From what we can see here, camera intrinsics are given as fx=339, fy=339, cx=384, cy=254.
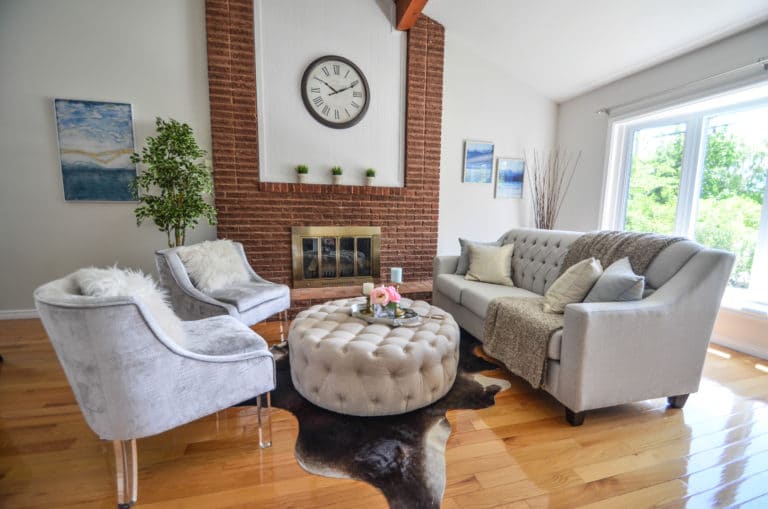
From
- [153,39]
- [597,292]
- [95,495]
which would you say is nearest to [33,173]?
[153,39]

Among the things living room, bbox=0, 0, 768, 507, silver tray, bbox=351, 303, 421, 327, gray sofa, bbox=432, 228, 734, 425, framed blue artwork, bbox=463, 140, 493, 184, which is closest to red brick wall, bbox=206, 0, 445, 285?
living room, bbox=0, 0, 768, 507

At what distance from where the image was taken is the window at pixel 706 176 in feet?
8.60

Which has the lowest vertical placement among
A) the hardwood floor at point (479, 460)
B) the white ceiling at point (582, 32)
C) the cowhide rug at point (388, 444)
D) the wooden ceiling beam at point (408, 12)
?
the hardwood floor at point (479, 460)

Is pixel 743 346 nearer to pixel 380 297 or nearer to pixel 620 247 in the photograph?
pixel 620 247

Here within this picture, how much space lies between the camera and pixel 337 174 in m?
3.60

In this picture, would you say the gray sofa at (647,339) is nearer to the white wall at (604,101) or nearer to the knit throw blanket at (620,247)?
the knit throw blanket at (620,247)

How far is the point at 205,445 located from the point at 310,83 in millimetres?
3262

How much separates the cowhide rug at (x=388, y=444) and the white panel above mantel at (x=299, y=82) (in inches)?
95.9

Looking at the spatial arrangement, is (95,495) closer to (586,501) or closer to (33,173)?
(586,501)

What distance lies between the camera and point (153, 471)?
53.9 inches

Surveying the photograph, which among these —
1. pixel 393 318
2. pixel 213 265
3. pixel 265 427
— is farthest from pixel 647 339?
pixel 213 265

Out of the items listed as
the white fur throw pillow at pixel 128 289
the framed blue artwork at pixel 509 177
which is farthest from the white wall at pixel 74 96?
Answer: the framed blue artwork at pixel 509 177

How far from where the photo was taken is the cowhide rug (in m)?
1.29

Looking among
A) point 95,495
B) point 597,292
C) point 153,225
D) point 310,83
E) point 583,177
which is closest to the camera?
point 95,495
